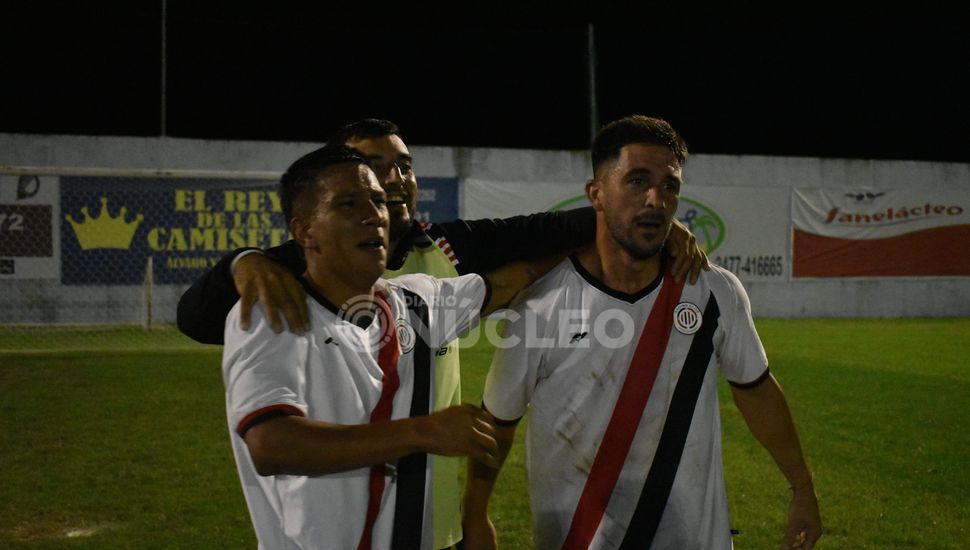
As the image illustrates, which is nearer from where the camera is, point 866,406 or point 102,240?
point 866,406

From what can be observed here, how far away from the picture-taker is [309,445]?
1.52 meters

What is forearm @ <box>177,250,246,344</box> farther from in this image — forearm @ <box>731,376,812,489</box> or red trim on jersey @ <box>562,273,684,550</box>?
forearm @ <box>731,376,812,489</box>

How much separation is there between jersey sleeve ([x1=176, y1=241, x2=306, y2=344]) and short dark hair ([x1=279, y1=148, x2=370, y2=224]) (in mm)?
183

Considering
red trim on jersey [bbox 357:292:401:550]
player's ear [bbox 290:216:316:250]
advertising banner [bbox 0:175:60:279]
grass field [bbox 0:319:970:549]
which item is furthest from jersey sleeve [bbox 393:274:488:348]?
advertising banner [bbox 0:175:60:279]

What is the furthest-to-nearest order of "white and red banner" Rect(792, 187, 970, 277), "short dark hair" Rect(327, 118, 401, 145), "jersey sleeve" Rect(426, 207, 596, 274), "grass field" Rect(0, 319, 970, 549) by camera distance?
"white and red banner" Rect(792, 187, 970, 277) < "grass field" Rect(0, 319, 970, 549) < "short dark hair" Rect(327, 118, 401, 145) < "jersey sleeve" Rect(426, 207, 596, 274)

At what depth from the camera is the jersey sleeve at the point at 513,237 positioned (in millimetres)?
2496

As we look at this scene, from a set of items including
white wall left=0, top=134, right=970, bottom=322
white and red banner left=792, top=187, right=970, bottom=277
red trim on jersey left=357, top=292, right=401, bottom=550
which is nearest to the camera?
red trim on jersey left=357, top=292, right=401, bottom=550

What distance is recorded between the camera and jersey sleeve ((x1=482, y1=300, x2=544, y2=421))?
232 centimetres

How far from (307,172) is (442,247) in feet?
2.58

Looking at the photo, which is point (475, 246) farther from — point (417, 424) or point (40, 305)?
point (40, 305)

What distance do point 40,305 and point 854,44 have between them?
2268cm

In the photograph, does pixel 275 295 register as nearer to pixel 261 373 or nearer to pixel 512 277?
pixel 261 373

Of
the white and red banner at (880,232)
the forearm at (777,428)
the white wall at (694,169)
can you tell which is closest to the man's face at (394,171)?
the forearm at (777,428)

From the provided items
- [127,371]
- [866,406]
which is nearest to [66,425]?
[127,371]
